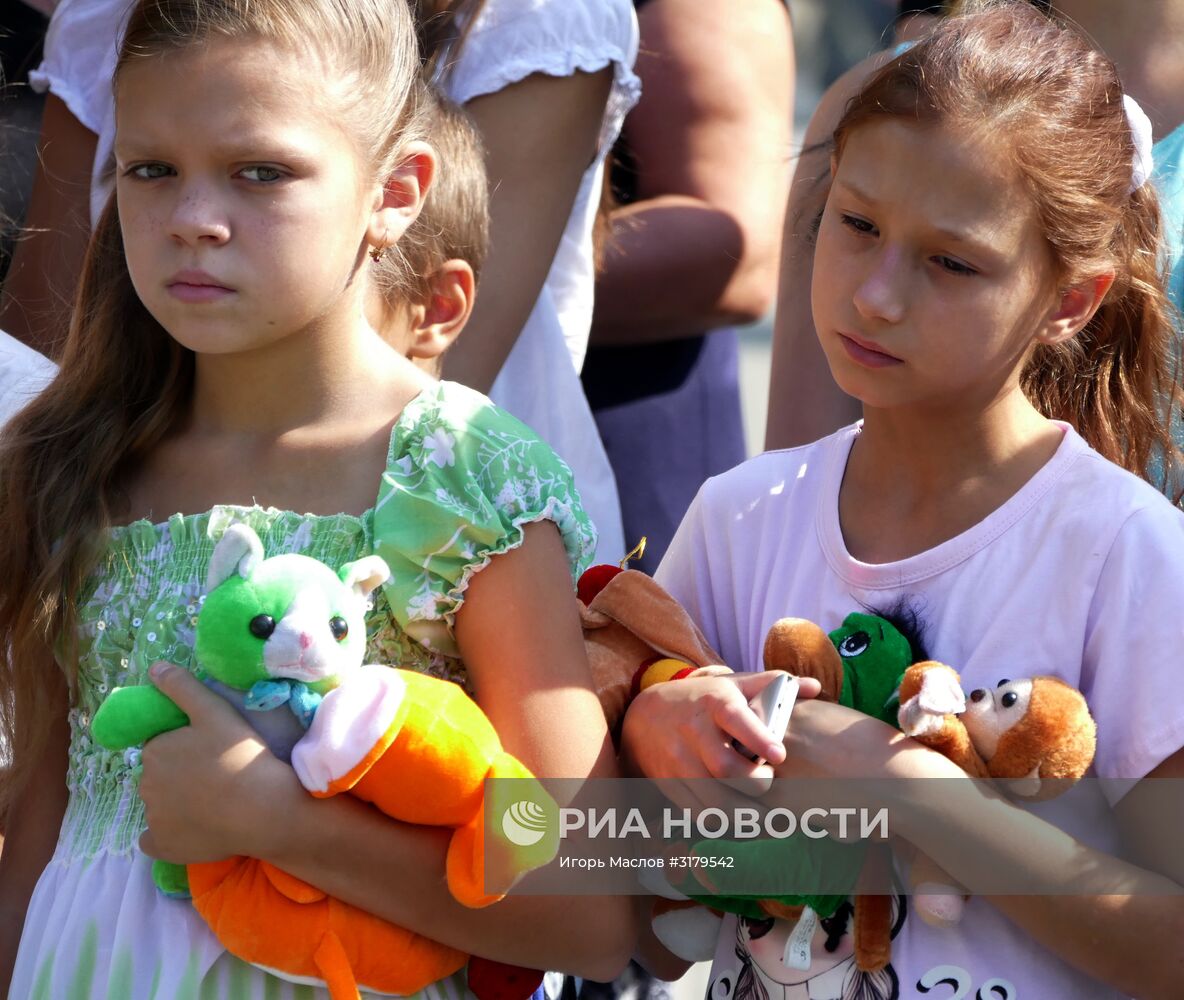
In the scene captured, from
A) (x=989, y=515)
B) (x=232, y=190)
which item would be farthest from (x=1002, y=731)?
(x=232, y=190)

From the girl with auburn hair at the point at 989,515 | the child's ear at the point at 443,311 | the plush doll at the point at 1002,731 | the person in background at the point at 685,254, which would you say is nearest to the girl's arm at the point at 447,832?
the girl with auburn hair at the point at 989,515

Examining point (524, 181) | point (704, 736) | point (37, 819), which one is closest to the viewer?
point (704, 736)

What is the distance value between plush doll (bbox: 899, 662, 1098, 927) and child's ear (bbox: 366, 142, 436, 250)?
2.81ft

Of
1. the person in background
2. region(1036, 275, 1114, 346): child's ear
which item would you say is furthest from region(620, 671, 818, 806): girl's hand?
the person in background

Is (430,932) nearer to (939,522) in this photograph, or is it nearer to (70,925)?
(70,925)

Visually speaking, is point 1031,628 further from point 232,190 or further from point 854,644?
point 232,190

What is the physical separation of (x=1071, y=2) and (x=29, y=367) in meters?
1.67

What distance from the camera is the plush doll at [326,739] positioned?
5.49 feet

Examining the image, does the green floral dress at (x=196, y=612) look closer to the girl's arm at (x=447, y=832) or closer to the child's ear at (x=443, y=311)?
the girl's arm at (x=447, y=832)

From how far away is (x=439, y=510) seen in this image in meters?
1.84

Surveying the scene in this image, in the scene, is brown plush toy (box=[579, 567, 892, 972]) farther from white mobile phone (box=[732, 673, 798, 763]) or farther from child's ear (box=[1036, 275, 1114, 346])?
child's ear (box=[1036, 275, 1114, 346])

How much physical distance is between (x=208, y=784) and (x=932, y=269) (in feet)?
3.28

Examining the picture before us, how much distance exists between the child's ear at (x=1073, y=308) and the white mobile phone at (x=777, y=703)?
56 cm

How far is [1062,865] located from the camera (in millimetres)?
1716
